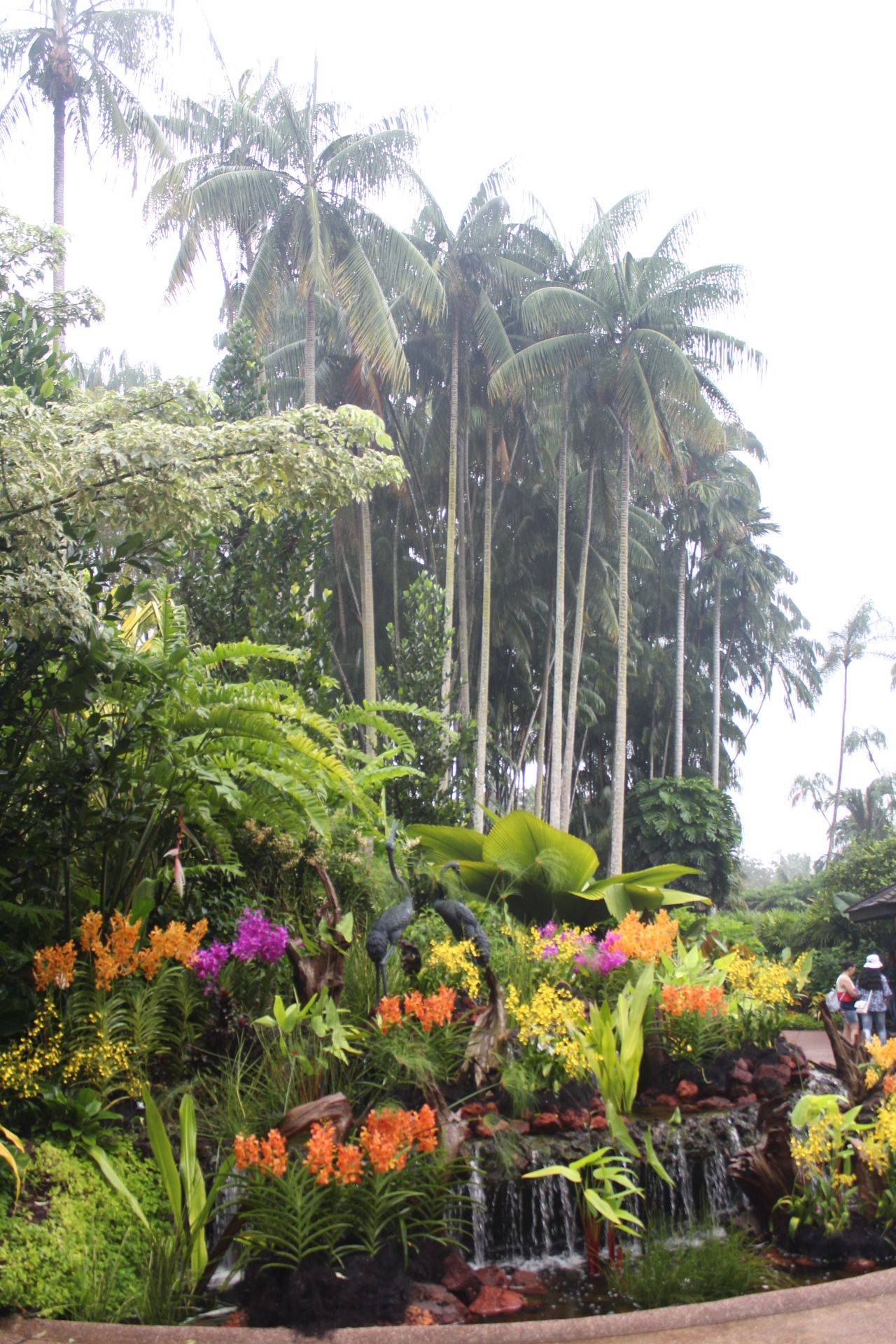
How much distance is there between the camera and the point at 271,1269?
13.3ft

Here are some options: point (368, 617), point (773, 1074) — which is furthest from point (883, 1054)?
point (368, 617)

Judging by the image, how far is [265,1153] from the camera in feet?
13.1

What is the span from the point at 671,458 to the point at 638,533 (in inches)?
320

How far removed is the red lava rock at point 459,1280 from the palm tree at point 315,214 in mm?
14981

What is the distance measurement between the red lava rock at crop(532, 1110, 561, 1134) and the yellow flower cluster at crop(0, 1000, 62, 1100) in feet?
7.38

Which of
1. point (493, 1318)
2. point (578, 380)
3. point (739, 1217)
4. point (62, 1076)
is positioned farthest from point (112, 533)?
point (578, 380)

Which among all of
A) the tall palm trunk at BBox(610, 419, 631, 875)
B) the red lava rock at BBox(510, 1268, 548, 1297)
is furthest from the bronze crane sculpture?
the tall palm trunk at BBox(610, 419, 631, 875)

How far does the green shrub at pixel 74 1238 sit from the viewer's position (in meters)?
3.88

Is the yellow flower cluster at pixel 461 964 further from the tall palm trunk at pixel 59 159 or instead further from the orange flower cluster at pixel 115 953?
the tall palm trunk at pixel 59 159

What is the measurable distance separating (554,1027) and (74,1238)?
243cm

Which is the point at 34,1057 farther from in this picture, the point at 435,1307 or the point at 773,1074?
the point at 773,1074

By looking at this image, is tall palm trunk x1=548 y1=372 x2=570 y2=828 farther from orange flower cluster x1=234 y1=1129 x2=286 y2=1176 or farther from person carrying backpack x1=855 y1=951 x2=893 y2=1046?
orange flower cluster x1=234 y1=1129 x2=286 y2=1176

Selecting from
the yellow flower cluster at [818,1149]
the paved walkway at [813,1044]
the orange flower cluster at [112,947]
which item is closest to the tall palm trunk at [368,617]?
the paved walkway at [813,1044]

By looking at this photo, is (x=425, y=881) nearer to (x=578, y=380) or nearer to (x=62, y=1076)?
(x=62, y=1076)
